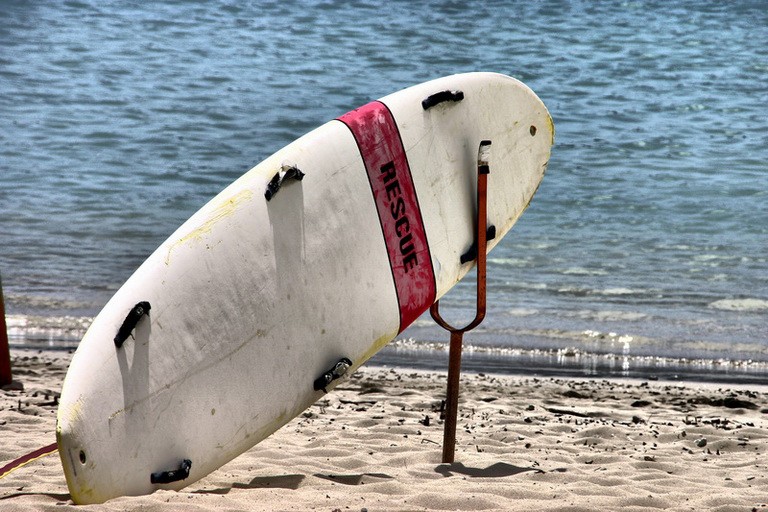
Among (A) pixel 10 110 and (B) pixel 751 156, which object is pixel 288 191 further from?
(A) pixel 10 110

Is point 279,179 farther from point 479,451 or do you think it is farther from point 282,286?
point 479,451

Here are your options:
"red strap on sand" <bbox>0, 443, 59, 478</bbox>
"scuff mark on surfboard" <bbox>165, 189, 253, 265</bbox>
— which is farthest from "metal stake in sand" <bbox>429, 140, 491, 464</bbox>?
"red strap on sand" <bbox>0, 443, 59, 478</bbox>

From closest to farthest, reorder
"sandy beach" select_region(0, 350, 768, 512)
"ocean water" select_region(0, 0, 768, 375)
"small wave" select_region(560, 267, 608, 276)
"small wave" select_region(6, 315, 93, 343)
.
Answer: "sandy beach" select_region(0, 350, 768, 512) → "small wave" select_region(6, 315, 93, 343) → "ocean water" select_region(0, 0, 768, 375) → "small wave" select_region(560, 267, 608, 276)

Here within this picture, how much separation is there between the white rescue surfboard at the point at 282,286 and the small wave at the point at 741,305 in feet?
11.4

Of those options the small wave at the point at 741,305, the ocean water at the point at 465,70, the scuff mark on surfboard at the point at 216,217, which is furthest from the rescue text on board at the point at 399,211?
the small wave at the point at 741,305

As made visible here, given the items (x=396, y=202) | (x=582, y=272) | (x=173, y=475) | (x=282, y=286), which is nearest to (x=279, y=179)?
(x=282, y=286)

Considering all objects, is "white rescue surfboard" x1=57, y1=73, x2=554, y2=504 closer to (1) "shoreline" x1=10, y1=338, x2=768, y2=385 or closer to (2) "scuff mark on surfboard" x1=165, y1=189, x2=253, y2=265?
(2) "scuff mark on surfboard" x1=165, y1=189, x2=253, y2=265

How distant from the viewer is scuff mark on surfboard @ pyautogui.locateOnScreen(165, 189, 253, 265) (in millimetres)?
3344

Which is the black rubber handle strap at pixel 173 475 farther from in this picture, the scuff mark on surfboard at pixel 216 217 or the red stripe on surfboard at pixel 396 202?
the red stripe on surfboard at pixel 396 202

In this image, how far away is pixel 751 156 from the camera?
12.0 m

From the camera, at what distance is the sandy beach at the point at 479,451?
322cm

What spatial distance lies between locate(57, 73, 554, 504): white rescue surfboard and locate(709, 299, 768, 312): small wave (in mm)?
3485

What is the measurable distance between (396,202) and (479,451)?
1092mm

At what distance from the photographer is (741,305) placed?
23.5ft
